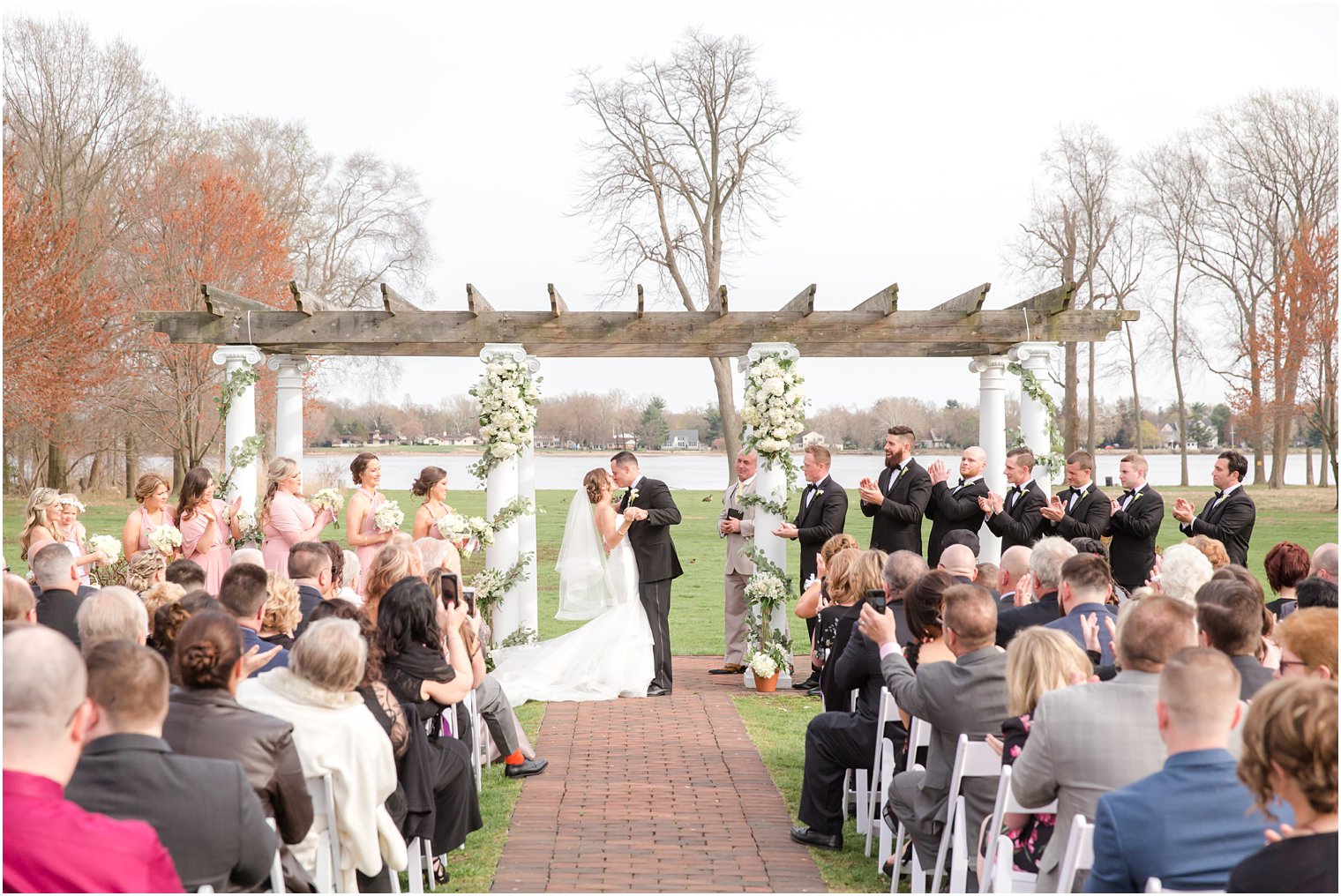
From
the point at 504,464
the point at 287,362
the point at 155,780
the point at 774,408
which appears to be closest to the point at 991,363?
the point at 774,408

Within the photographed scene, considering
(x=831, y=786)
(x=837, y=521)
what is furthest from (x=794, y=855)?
(x=837, y=521)

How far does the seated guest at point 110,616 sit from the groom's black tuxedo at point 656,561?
5400mm

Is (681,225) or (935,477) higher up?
(681,225)

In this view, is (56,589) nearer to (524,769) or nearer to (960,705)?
(524,769)

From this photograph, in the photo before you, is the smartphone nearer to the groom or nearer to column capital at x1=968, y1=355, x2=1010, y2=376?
the groom

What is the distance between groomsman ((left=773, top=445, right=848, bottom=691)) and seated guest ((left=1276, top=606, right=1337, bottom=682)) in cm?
521

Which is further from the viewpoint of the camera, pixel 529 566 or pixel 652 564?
pixel 529 566

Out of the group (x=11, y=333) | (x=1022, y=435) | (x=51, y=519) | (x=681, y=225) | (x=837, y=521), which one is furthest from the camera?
(x=681, y=225)

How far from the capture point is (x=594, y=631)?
31.6ft

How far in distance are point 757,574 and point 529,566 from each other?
206cm

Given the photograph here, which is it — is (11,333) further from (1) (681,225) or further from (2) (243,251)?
(1) (681,225)

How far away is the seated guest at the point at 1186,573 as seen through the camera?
5320 millimetres

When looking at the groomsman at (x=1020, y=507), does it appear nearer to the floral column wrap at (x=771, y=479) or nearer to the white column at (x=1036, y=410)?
the white column at (x=1036, y=410)

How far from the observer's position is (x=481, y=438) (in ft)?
33.5
